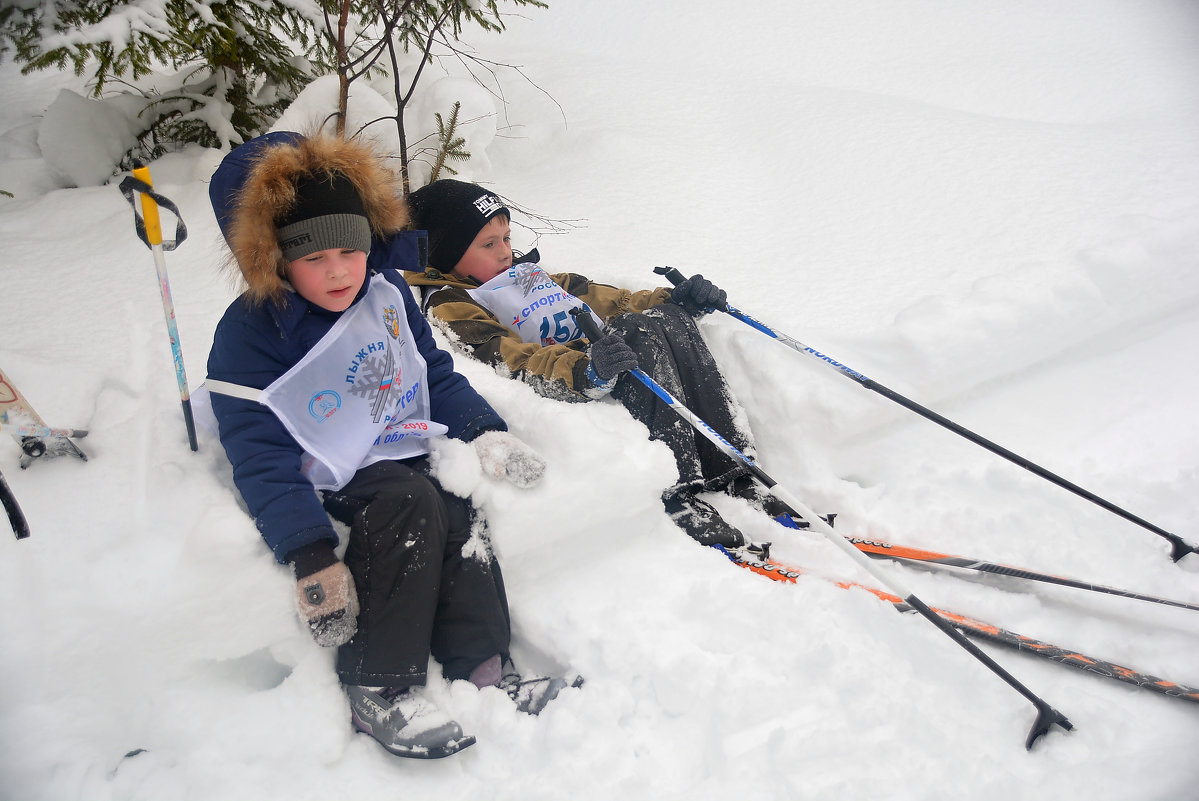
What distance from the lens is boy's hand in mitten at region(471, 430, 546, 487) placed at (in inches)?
88.4

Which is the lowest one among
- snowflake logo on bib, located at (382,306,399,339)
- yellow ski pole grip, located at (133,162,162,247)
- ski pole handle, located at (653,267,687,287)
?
ski pole handle, located at (653,267,687,287)

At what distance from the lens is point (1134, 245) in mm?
3629

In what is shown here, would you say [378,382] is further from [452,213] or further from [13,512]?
[452,213]

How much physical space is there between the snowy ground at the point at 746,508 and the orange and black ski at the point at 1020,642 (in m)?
0.05

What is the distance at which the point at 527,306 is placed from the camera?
315cm

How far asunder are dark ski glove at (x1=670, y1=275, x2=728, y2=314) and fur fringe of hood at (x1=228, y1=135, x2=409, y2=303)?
165cm

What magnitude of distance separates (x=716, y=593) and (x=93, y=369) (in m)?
2.42

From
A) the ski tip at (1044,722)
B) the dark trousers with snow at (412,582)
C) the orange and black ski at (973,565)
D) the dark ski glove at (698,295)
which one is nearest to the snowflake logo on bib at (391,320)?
the dark trousers with snow at (412,582)

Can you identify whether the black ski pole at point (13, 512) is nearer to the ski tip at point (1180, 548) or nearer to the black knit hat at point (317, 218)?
the black knit hat at point (317, 218)

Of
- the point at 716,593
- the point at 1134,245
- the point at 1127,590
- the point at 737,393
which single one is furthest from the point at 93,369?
the point at 1134,245

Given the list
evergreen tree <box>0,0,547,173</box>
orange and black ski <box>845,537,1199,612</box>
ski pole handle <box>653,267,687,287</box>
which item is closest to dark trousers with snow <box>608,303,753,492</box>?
ski pole handle <box>653,267,687,287</box>

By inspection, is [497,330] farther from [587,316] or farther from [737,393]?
[737,393]

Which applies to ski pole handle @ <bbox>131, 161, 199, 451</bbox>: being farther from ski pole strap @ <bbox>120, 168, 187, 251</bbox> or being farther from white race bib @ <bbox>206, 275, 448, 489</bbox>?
white race bib @ <bbox>206, 275, 448, 489</bbox>

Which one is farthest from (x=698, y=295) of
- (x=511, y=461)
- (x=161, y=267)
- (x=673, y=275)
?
(x=161, y=267)
